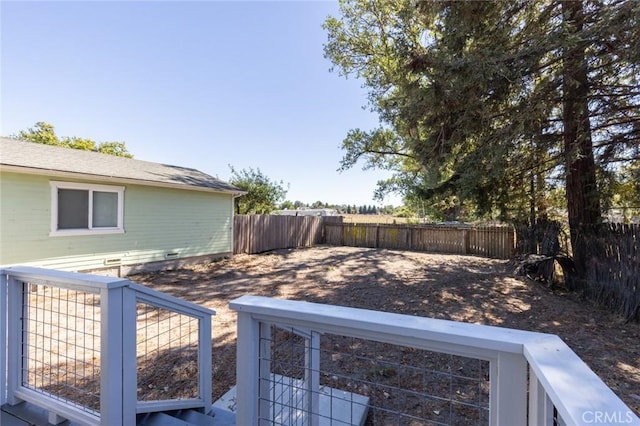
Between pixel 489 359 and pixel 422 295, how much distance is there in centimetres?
548

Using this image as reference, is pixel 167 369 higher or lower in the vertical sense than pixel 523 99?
lower

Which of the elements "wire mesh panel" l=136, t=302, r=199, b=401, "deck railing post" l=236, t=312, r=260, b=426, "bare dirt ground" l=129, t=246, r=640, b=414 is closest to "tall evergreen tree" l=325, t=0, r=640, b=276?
"bare dirt ground" l=129, t=246, r=640, b=414

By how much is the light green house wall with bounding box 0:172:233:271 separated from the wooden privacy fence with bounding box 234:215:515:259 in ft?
4.75

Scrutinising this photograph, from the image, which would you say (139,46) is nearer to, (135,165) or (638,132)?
(135,165)

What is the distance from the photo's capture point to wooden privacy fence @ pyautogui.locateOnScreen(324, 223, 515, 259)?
38.4 feet

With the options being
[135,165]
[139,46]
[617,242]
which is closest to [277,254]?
[135,165]

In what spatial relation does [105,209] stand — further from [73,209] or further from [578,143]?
[578,143]

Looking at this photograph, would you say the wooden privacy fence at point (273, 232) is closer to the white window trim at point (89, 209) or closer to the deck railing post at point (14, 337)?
the white window trim at point (89, 209)

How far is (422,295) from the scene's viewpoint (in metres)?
6.05

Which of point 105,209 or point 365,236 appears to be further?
point 365,236

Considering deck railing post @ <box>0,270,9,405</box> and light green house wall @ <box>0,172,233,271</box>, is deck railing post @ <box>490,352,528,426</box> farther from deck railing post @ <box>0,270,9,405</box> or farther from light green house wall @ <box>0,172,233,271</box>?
light green house wall @ <box>0,172,233,271</box>

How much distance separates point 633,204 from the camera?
570 cm
